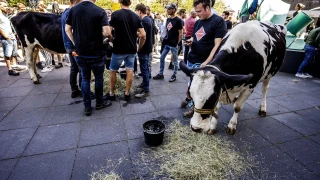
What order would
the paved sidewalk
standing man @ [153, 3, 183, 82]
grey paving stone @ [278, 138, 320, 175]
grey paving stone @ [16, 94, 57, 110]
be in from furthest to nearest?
standing man @ [153, 3, 183, 82]
grey paving stone @ [16, 94, 57, 110]
grey paving stone @ [278, 138, 320, 175]
the paved sidewalk

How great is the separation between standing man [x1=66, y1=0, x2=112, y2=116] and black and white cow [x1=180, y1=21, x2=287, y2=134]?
6.03 ft

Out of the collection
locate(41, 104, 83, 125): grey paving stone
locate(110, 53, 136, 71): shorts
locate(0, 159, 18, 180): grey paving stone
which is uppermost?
locate(110, 53, 136, 71): shorts

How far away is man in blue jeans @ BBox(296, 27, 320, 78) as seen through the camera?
656cm

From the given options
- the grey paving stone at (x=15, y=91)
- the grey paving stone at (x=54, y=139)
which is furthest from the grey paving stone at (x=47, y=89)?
the grey paving stone at (x=54, y=139)

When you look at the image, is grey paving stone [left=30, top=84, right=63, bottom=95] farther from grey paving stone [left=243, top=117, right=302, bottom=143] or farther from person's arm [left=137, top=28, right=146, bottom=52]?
grey paving stone [left=243, top=117, right=302, bottom=143]

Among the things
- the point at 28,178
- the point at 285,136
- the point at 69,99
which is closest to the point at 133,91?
the point at 69,99

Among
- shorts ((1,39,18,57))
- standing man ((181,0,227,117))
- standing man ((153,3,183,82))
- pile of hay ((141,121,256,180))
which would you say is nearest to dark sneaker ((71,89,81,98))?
pile of hay ((141,121,256,180))

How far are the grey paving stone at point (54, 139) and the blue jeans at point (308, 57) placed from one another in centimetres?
812

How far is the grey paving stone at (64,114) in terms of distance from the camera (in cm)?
358

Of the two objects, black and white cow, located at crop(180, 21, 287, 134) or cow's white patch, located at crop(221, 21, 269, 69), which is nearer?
black and white cow, located at crop(180, 21, 287, 134)

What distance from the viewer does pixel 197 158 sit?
2.56 meters

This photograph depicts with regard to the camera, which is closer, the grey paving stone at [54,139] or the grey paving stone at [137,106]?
the grey paving stone at [54,139]

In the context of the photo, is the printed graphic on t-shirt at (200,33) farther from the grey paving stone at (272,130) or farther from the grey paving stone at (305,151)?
the grey paving stone at (305,151)

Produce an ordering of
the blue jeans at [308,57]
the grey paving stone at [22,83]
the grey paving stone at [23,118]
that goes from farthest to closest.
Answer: the blue jeans at [308,57] → the grey paving stone at [22,83] → the grey paving stone at [23,118]
